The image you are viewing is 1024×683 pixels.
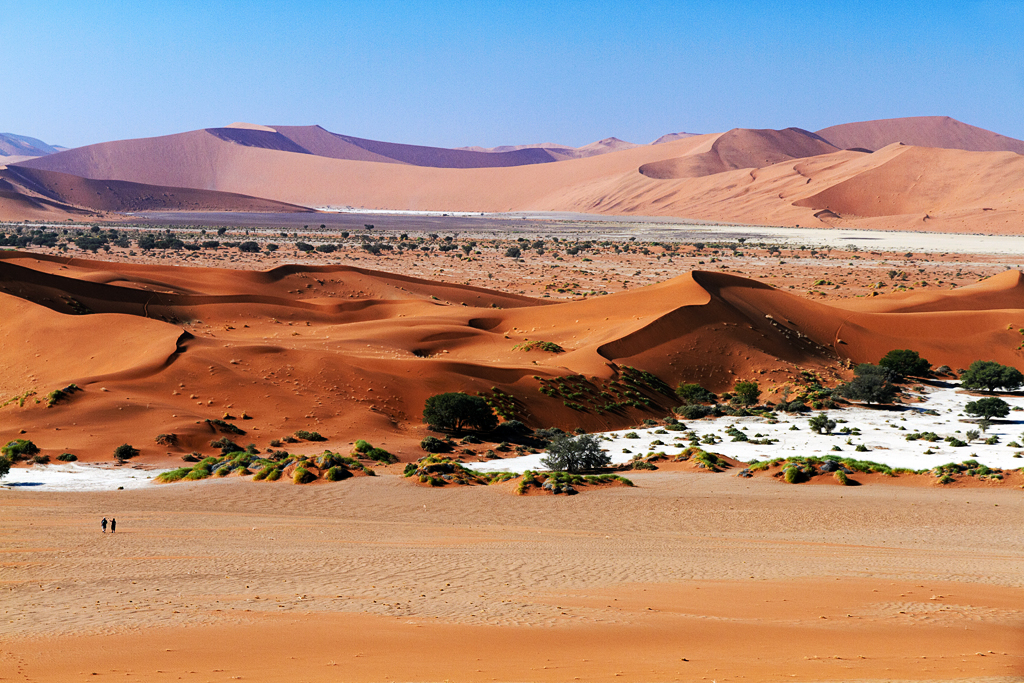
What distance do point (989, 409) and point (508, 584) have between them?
2315 cm

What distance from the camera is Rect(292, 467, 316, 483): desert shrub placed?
20.1m

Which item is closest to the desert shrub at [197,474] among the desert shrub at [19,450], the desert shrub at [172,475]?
the desert shrub at [172,475]

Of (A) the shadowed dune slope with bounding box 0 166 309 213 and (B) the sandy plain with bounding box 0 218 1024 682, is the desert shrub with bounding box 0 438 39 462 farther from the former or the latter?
(A) the shadowed dune slope with bounding box 0 166 309 213

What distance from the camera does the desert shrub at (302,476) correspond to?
20.1 meters

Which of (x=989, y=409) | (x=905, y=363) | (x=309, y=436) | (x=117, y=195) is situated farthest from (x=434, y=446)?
(x=117, y=195)

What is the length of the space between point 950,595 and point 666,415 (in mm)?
18642

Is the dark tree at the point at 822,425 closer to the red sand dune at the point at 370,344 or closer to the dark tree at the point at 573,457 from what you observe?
the red sand dune at the point at 370,344

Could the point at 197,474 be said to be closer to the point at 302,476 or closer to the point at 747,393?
the point at 302,476

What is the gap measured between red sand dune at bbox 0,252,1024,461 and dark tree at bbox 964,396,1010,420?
668cm

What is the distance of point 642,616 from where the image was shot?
439 inches

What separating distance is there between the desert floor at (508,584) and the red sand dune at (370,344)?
6.62 meters

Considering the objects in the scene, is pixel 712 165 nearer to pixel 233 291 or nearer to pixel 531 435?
pixel 233 291

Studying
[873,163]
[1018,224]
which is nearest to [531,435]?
[1018,224]

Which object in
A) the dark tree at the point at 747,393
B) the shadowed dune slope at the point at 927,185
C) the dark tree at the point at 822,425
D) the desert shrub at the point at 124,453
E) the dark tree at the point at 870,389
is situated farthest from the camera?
the shadowed dune slope at the point at 927,185
